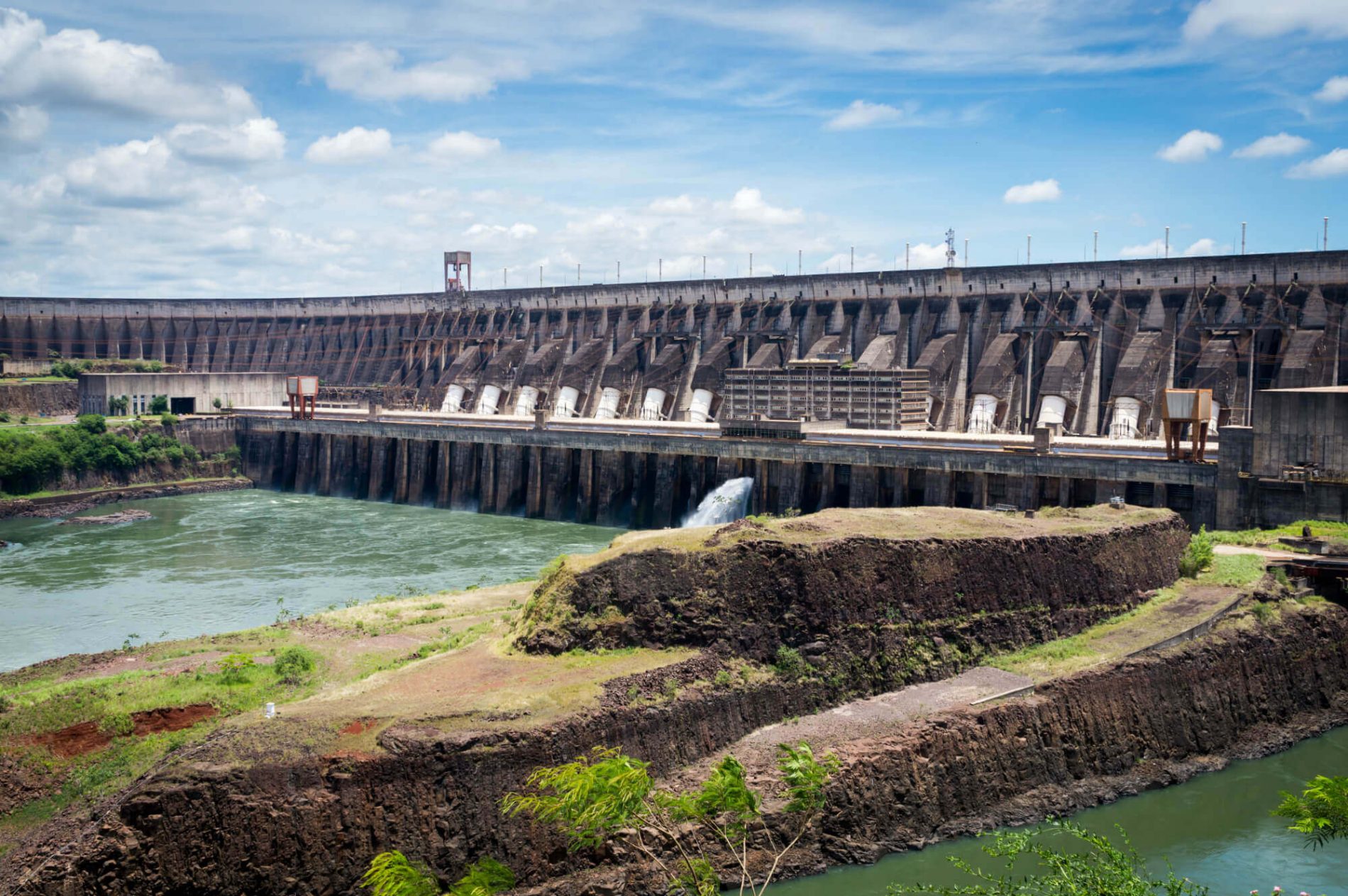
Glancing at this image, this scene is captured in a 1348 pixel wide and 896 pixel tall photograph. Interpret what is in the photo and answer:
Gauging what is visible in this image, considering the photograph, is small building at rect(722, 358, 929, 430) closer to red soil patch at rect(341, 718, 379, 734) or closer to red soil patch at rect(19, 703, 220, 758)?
red soil patch at rect(19, 703, 220, 758)

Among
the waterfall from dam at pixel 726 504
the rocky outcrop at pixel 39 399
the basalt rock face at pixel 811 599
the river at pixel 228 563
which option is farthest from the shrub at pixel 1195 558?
the rocky outcrop at pixel 39 399

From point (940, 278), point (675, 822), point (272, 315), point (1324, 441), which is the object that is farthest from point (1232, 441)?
point (272, 315)

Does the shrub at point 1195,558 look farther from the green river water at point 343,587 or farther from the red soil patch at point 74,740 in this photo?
the red soil patch at point 74,740

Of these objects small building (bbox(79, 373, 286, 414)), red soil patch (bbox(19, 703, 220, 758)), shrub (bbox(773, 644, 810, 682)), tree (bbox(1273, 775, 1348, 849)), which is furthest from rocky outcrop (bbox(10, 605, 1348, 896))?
small building (bbox(79, 373, 286, 414))

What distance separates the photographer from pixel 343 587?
43375mm

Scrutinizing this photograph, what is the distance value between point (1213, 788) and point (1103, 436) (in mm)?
34749

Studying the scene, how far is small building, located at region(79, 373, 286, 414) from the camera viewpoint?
78.9 meters

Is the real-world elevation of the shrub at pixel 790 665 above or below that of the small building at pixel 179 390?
below

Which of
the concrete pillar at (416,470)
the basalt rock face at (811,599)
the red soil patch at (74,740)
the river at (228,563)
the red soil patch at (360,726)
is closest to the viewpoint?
the red soil patch at (360,726)

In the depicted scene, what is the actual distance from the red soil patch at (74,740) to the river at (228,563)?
1275cm

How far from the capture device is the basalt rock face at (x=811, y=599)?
24969 mm

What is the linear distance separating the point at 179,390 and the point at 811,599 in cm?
6785

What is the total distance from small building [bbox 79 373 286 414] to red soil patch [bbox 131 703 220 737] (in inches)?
2465

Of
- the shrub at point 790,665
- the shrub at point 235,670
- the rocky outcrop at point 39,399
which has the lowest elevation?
the shrub at point 235,670
